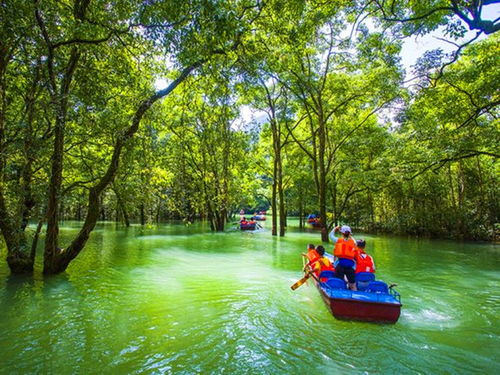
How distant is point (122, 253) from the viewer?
631 inches

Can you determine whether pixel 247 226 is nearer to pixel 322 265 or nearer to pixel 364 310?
pixel 322 265

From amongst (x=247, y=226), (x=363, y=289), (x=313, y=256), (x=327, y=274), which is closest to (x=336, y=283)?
(x=327, y=274)

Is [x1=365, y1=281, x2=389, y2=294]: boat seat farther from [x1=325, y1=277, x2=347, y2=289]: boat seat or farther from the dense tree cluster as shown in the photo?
the dense tree cluster

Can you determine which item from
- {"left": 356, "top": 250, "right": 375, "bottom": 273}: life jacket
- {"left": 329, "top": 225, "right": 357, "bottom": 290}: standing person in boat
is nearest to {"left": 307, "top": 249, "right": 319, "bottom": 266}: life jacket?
{"left": 329, "top": 225, "right": 357, "bottom": 290}: standing person in boat

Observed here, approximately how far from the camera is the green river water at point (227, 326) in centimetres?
481

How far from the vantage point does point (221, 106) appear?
12.8 m

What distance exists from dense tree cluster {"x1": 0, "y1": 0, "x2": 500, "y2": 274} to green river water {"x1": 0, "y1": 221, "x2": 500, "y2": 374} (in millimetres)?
2682

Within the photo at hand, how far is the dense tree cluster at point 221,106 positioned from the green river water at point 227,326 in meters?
2.68

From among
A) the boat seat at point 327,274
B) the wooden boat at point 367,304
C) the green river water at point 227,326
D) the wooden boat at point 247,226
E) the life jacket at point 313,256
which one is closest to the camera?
the green river water at point 227,326

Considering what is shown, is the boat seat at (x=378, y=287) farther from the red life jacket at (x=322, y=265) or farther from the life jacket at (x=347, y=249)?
the red life jacket at (x=322, y=265)

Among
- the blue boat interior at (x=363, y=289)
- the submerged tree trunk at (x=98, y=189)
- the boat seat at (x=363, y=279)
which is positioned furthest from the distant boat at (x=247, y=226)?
the boat seat at (x=363, y=279)

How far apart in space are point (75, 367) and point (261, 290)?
5442mm

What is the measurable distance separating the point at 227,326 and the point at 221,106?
9287 mm

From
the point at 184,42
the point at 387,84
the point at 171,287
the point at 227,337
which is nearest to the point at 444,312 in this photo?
the point at 227,337
